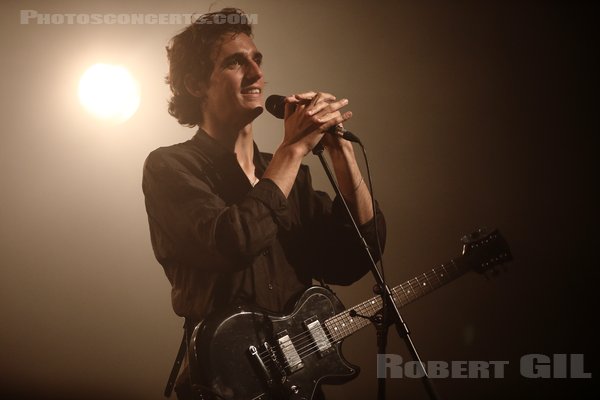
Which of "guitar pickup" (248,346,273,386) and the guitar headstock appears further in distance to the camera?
the guitar headstock

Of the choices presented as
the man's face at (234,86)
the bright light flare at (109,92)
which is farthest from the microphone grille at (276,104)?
the bright light flare at (109,92)

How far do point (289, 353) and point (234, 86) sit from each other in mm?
969

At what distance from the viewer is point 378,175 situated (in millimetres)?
2260

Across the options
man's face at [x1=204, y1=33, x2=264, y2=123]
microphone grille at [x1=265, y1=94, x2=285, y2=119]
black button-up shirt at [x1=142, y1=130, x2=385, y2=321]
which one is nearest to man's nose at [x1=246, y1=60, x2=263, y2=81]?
man's face at [x1=204, y1=33, x2=264, y2=123]

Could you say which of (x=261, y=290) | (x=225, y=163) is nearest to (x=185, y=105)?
(x=225, y=163)

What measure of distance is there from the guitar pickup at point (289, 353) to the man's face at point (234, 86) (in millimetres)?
816

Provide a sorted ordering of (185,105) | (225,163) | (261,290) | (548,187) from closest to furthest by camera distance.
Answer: (261,290) < (225,163) < (185,105) < (548,187)

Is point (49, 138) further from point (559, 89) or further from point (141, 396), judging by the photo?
point (559, 89)

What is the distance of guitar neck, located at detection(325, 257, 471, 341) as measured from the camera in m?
1.49

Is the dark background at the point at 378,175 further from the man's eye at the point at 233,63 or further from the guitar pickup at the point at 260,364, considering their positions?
the guitar pickup at the point at 260,364

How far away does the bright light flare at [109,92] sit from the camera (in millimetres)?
2180

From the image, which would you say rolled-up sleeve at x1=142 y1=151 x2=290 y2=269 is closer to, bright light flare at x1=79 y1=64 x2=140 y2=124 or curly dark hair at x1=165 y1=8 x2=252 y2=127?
curly dark hair at x1=165 y1=8 x2=252 y2=127

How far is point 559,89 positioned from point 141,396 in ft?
7.84

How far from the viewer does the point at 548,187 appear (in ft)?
7.54
